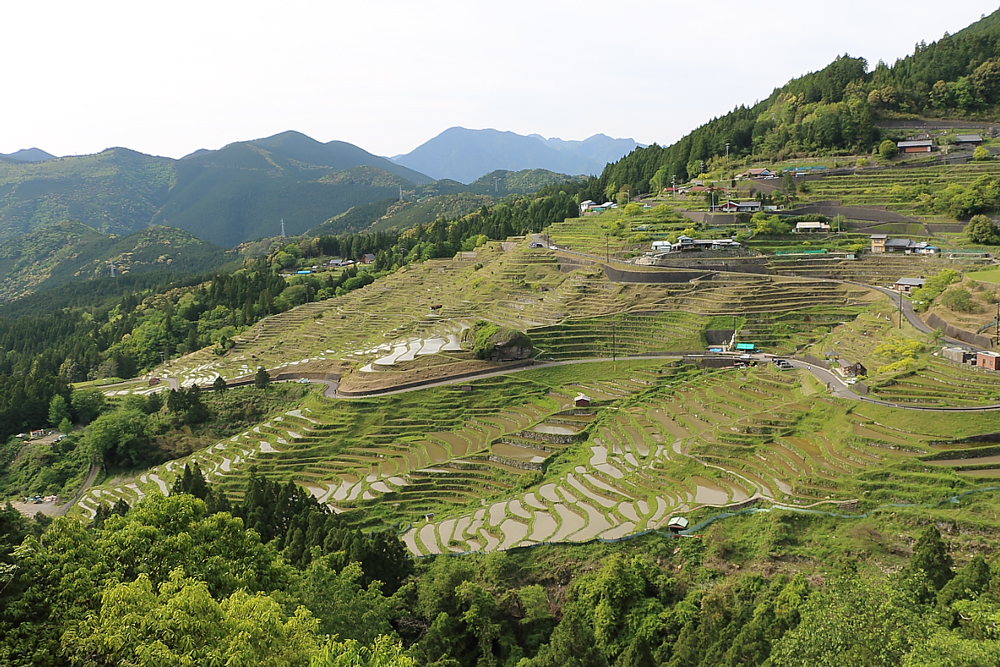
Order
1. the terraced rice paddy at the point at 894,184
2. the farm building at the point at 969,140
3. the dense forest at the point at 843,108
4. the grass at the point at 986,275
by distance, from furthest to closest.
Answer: the dense forest at the point at 843,108, the farm building at the point at 969,140, the terraced rice paddy at the point at 894,184, the grass at the point at 986,275

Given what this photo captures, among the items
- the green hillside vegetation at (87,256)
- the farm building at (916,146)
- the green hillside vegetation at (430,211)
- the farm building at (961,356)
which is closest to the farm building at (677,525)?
the farm building at (961,356)

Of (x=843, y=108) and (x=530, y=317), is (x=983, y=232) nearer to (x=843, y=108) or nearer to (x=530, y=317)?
(x=843, y=108)

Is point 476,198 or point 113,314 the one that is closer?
point 113,314

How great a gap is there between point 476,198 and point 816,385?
439 ft

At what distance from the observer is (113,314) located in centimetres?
9150

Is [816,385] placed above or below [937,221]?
below

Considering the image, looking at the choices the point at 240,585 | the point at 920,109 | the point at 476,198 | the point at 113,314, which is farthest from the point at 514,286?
the point at 476,198

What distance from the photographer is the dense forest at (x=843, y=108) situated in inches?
2859

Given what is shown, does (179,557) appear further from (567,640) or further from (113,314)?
(113,314)

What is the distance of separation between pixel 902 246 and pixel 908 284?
341 inches

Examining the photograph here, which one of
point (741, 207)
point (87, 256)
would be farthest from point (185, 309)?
point (87, 256)

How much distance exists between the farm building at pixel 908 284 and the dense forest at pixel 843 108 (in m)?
Answer: 30.2

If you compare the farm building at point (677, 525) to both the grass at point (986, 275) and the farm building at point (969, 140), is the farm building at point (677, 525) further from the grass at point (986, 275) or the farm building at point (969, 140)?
the farm building at point (969, 140)

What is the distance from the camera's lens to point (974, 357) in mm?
30719
